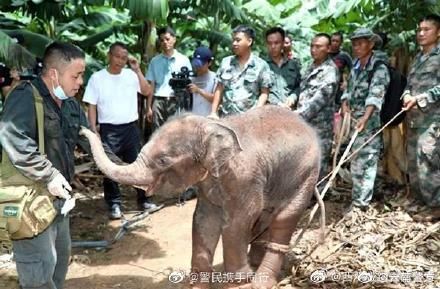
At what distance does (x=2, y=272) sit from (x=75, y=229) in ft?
4.39

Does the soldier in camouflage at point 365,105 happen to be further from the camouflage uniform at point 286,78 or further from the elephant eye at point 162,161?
the elephant eye at point 162,161

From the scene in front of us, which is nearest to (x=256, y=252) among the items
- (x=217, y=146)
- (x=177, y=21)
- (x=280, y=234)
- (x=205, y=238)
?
(x=280, y=234)

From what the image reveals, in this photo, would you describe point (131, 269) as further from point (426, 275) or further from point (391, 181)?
point (391, 181)

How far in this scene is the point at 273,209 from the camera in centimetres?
454

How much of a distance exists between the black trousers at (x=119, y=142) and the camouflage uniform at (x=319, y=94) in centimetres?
184

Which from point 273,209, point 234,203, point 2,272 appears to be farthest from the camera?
point 2,272

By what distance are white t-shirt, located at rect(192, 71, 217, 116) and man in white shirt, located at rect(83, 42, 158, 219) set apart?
0.76 m

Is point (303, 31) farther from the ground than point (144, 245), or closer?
farther from the ground

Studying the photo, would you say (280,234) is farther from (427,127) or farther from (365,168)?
(427,127)

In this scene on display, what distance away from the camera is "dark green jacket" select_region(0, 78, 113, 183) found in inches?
128

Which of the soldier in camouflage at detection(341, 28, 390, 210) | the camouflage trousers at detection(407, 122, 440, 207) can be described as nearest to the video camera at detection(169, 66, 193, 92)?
the soldier in camouflage at detection(341, 28, 390, 210)

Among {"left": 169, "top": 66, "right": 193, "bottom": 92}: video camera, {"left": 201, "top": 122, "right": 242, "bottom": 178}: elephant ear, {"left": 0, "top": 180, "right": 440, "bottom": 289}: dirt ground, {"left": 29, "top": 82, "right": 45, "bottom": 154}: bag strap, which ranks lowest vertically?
{"left": 0, "top": 180, "right": 440, "bottom": 289}: dirt ground

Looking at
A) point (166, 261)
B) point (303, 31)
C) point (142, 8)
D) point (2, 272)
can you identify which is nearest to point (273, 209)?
point (166, 261)

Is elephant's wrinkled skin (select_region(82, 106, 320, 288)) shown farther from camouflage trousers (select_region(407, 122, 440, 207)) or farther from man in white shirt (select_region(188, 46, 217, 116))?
man in white shirt (select_region(188, 46, 217, 116))
